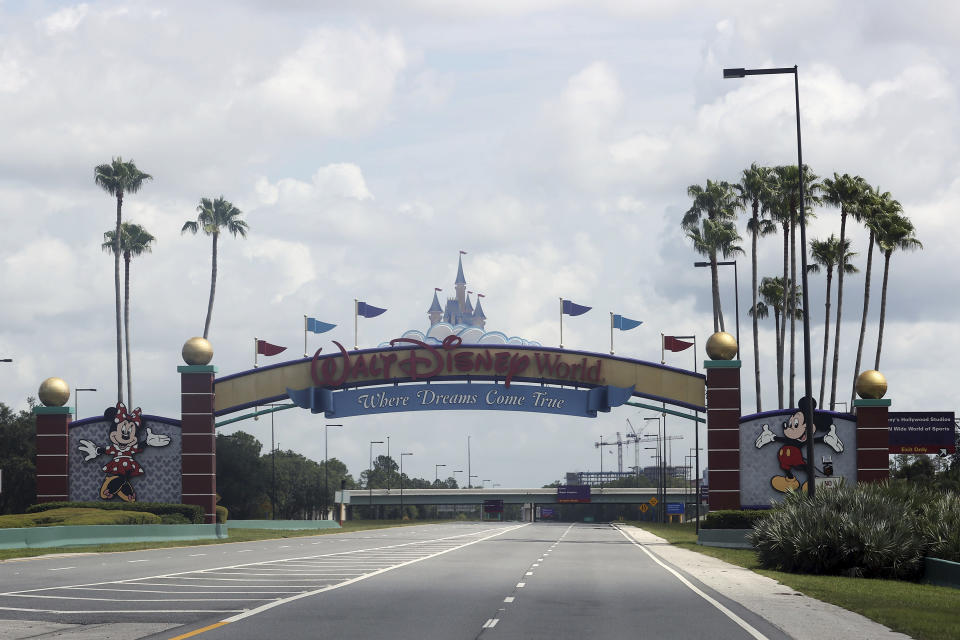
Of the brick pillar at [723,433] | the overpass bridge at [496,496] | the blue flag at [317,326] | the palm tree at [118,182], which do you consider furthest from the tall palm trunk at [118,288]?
the overpass bridge at [496,496]

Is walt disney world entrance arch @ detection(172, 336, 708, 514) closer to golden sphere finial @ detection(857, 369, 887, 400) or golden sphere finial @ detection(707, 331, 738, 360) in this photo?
golden sphere finial @ detection(707, 331, 738, 360)

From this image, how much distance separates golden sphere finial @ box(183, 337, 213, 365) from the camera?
2445 inches

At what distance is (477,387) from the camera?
64.7 metres

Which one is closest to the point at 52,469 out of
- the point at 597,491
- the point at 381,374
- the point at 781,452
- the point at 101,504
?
the point at 101,504

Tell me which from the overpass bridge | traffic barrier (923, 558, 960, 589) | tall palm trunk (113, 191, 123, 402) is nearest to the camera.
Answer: traffic barrier (923, 558, 960, 589)

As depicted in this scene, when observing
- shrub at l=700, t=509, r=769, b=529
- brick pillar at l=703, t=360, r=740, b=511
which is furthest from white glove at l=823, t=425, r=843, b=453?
shrub at l=700, t=509, r=769, b=529

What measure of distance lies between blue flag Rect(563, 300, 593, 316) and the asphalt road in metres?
29.9

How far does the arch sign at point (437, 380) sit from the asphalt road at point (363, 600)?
2495 centimetres

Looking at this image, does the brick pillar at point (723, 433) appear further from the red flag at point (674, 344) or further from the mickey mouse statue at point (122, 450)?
the mickey mouse statue at point (122, 450)

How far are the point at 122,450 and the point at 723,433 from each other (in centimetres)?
2933

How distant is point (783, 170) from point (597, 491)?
11839cm

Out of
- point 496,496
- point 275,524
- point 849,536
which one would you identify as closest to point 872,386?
point 849,536

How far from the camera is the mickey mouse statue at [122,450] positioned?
204 ft

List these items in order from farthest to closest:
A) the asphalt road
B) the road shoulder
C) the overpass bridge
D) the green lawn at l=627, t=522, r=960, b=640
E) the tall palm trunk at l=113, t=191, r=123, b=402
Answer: the overpass bridge
the tall palm trunk at l=113, t=191, r=123, b=402
the green lawn at l=627, t=522, r=960, b=640
the road shoulder
the asphalt road
